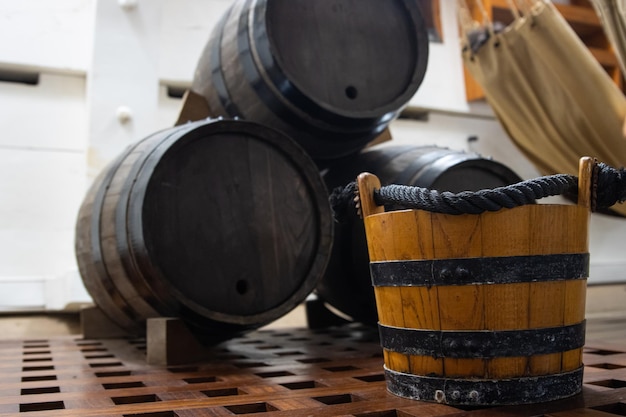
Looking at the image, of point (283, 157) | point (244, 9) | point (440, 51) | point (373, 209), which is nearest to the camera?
point (373, 209)

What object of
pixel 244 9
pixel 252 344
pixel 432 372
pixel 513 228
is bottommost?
pixel 252 344

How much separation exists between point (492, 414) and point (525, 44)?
8.04 ft

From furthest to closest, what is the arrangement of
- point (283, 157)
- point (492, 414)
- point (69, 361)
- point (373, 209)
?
point (283, 157) < point (69, 361) < point (373, 209) < point (492, 414)

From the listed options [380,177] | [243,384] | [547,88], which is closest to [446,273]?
[243,384]

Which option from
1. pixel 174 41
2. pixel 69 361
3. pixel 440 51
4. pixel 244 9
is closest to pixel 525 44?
pixel 440 51

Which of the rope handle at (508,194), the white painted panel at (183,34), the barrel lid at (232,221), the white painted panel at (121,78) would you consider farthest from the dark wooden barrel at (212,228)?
the white painted panel at (183,34)

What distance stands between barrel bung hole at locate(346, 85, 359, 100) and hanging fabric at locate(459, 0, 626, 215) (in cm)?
133

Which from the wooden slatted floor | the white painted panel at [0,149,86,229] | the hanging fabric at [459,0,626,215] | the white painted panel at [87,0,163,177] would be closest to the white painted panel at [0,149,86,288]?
the white painted panel at [0,149,86,229]

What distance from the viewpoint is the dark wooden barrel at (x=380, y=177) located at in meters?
2.03

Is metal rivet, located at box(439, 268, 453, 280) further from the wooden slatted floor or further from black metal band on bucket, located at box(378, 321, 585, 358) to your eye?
the wooden slatted floor

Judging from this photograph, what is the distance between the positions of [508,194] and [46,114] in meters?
2.82

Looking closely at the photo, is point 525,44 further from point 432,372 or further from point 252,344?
point 432,372

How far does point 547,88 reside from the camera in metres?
3.14

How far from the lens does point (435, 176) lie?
1.99 m
